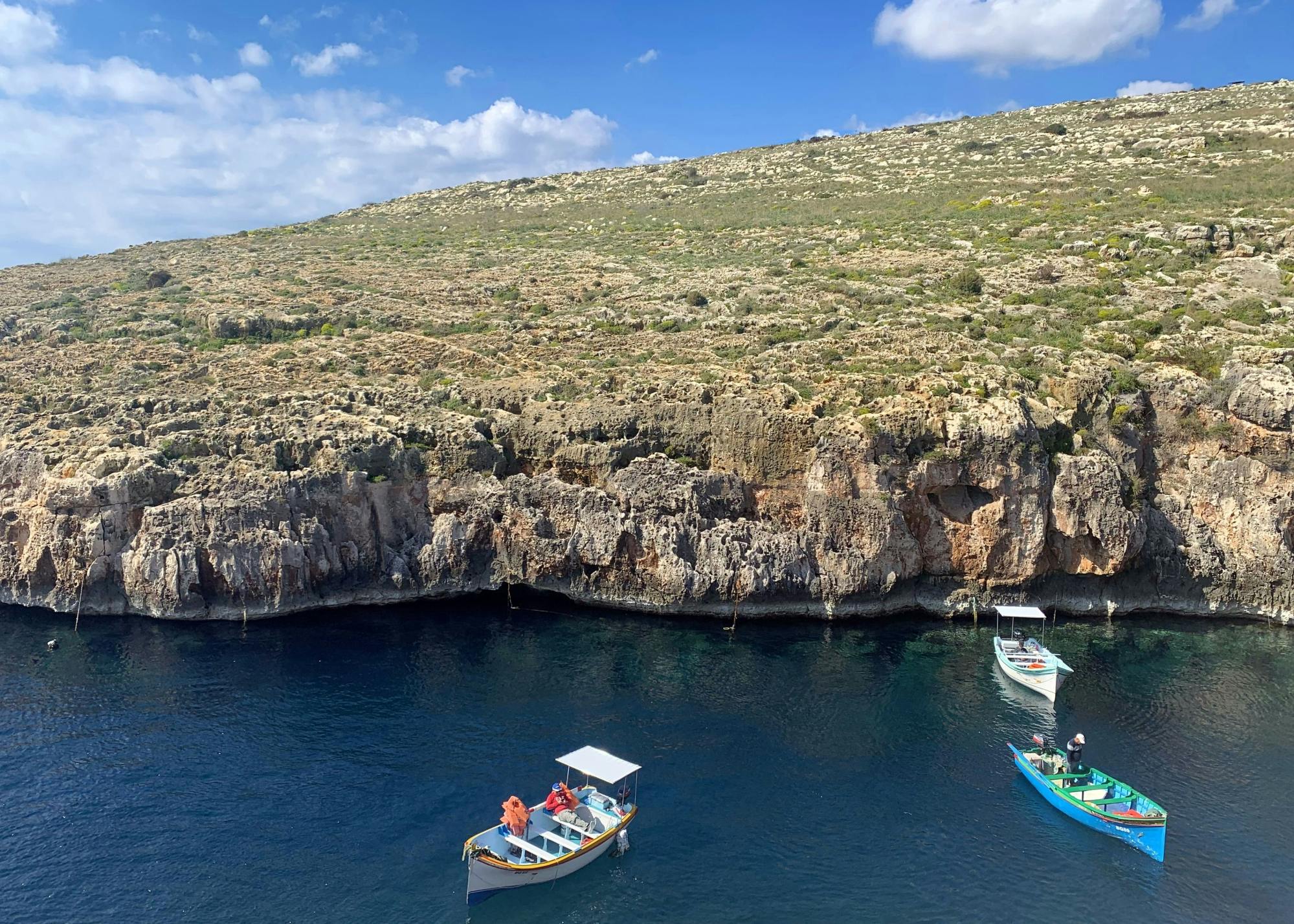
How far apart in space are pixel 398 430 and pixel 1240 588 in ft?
134

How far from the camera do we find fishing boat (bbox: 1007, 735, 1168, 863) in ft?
79.0

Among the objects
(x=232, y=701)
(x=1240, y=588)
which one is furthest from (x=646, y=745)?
(x=1240, y=588)

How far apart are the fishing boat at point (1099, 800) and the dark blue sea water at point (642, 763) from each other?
0.55 meters

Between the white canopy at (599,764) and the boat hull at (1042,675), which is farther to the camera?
the boat hull at (1042,675)

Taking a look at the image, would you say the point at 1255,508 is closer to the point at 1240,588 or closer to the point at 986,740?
the point at 1240,588

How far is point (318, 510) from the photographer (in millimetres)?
39406

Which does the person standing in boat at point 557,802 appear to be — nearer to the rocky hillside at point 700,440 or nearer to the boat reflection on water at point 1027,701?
the rocky hillside at point 700,440

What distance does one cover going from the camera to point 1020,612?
37031 millimetres

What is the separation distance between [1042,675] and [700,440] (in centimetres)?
1801

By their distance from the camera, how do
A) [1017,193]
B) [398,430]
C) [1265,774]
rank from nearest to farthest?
[1265,774] < [398,430] < [1017,193]

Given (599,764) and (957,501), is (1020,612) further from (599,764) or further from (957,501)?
(599,764)

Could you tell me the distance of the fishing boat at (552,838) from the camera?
2178cm

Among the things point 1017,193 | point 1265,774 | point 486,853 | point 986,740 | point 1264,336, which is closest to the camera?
point 486,853

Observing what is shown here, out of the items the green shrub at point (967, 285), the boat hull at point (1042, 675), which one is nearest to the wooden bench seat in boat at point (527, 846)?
the boat hull at point (1042, 675)
